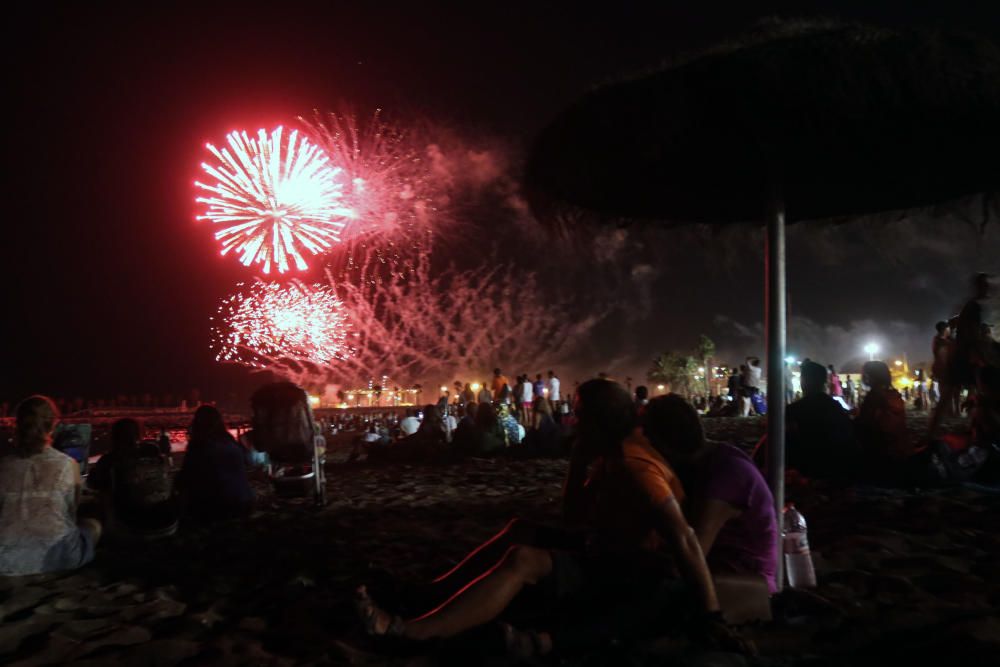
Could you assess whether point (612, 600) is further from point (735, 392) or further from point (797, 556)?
point (735, 392)

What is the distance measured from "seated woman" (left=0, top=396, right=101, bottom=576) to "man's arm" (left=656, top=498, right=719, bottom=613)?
13.4ft

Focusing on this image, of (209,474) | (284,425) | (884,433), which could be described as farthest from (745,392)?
(209,474)

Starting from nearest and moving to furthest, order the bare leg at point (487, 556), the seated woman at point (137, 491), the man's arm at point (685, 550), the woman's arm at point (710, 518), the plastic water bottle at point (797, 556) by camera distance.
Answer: the man's arm at point (685, 550) < the woman's arm at point (710, 518) < the bare leg at point (487, 556) < the plastic water bottle at point (797, 556) < the seated woman at point (137, 491)

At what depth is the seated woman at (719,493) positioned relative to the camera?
2918 millimetres

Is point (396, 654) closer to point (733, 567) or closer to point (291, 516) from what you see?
point (733, 567)

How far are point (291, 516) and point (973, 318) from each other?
756 cm

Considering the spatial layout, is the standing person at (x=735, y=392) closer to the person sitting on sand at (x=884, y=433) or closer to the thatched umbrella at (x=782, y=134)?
the person sitting on sand at (x=884, y=433)

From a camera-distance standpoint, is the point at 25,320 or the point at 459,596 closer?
the point at 459,596

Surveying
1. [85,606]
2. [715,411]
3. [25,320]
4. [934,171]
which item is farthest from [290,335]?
[25,320]

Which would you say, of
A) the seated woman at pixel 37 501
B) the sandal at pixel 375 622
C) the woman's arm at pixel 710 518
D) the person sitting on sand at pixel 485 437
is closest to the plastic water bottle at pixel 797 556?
the woman's arm at pixel 710 518

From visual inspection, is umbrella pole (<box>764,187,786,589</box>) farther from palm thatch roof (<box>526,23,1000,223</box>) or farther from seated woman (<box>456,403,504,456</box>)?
seated woman (<box>456,403,504,456</box>)

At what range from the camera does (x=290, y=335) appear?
27.4m

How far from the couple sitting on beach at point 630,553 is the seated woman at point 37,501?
9.41 ft

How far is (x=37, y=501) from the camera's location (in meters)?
4.19
